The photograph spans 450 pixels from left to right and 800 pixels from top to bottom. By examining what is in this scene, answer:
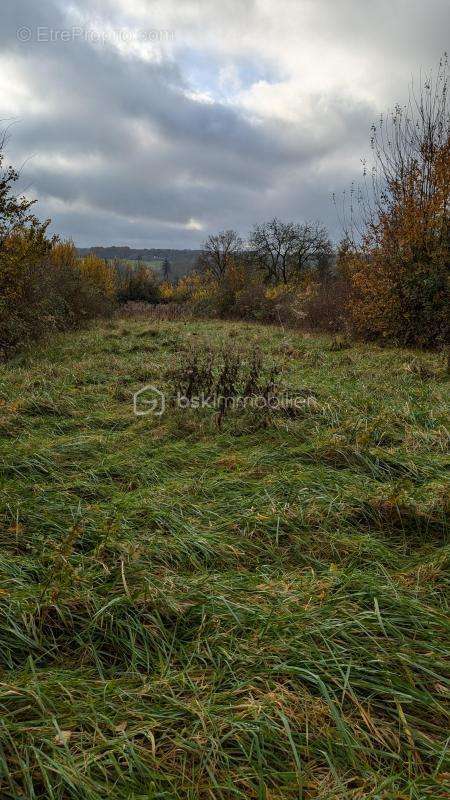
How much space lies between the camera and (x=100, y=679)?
5.68 feet

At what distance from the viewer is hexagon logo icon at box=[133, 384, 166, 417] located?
530cm

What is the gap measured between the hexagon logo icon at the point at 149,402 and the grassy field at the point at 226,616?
0.90 m

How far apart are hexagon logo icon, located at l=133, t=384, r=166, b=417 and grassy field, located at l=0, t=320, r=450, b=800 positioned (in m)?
0.90

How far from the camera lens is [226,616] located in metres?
2.03

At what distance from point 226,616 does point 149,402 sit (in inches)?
154

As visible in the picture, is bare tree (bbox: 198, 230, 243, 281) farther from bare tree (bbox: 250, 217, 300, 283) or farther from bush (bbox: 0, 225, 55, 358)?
bush (bbox: 0, 225, 55, 358)

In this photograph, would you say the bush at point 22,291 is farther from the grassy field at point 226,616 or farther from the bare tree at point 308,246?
the bare tree at point 308,246

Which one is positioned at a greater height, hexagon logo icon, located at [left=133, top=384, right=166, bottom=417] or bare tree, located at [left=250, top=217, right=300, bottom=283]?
bare tree, located at [left=250, top=217, right=300, bottom=283]

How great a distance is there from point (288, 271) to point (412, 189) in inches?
1173

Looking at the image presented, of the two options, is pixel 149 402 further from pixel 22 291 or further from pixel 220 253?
pixel 220 253

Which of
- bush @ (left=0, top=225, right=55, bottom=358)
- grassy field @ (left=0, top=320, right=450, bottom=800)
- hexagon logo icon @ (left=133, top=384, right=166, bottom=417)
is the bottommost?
grassy field @ (left=0, top=320, right=450, bottom=800)

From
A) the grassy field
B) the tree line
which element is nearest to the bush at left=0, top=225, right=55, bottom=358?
the tree line

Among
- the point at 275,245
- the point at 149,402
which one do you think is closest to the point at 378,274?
the point at 149,402

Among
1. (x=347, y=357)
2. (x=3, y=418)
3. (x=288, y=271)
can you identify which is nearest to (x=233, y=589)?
(x=3, y=418)
